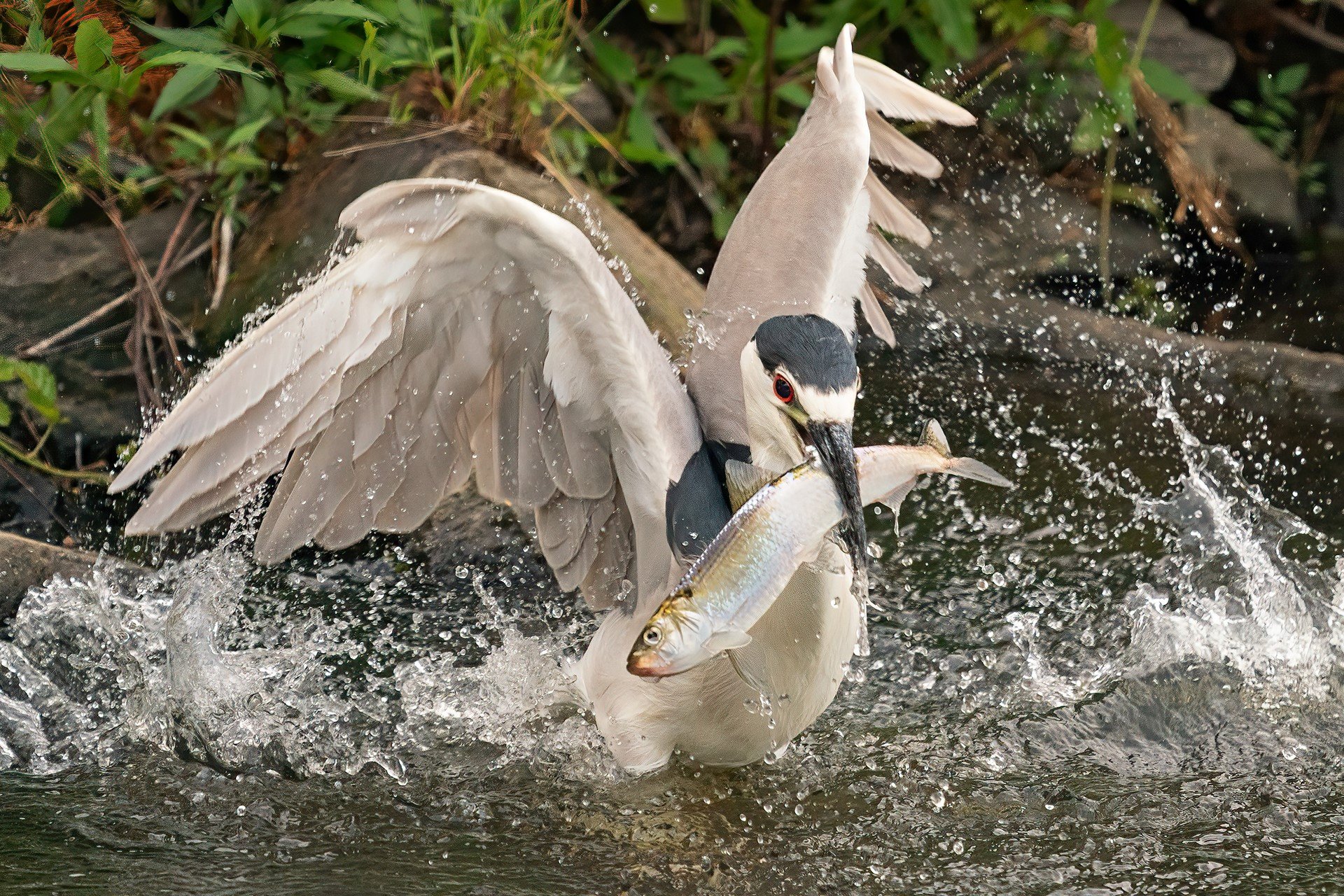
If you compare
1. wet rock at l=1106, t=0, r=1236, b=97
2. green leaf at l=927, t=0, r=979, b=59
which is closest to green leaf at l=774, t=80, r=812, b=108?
green leaf at l=927, t=0, r=979, b=59

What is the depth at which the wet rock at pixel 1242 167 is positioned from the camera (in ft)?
17.0

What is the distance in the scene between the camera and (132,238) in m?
4.17

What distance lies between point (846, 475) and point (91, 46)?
2.04 meters

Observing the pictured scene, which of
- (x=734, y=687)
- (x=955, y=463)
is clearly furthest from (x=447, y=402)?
(x=955, y=463)

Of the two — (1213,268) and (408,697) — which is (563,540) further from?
(1213,268)

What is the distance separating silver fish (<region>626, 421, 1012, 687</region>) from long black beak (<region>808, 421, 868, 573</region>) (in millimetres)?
27

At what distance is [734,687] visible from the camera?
108 inches

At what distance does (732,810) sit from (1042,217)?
303 cm

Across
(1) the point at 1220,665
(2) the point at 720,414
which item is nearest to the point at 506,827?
(2) the point at 720,414

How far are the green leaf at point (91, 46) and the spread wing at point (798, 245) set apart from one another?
1.48 m

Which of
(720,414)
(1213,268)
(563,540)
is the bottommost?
(1213,268)

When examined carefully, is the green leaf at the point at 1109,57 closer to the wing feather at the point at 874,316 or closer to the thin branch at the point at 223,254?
the wing feather at the point at 874,316

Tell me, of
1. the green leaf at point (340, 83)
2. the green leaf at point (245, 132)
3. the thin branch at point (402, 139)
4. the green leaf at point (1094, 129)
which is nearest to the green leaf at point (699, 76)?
the thin branch at point (402, 139)

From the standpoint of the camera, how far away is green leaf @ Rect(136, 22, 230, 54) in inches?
119
